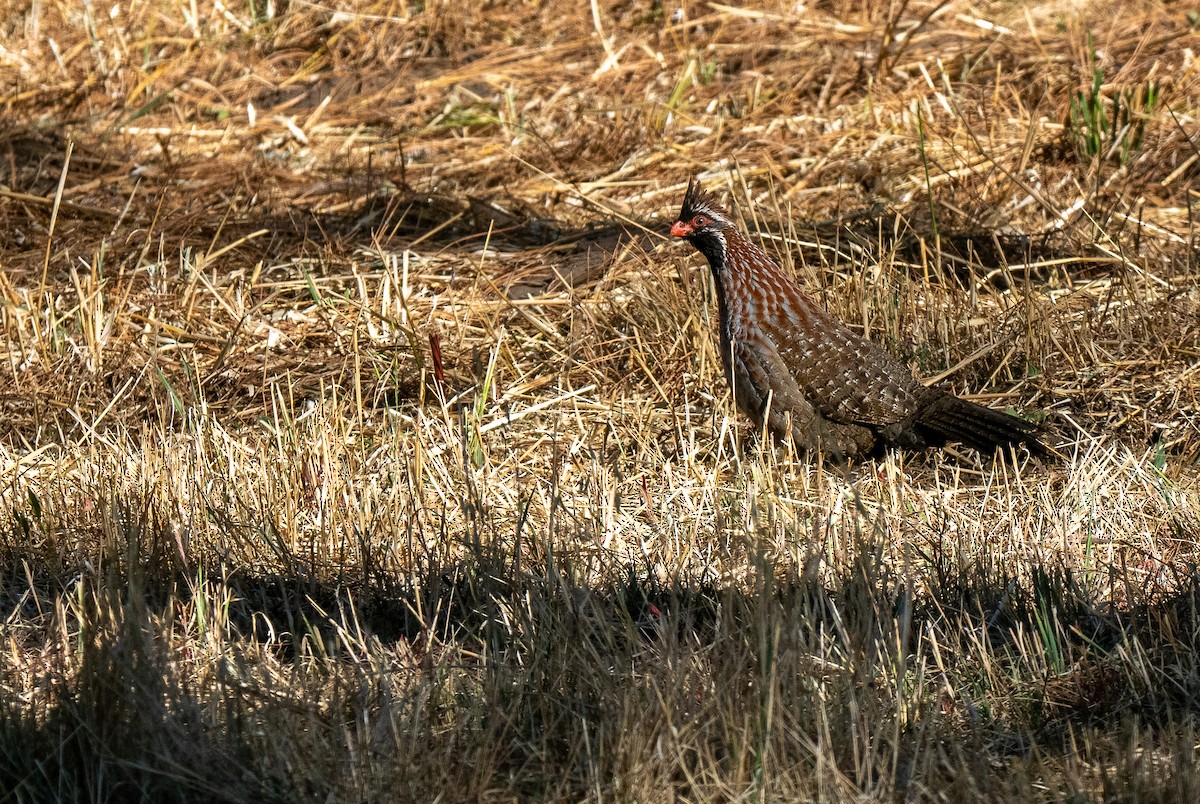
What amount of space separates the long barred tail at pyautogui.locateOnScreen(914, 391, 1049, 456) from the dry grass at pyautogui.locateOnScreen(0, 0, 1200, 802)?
16 cm

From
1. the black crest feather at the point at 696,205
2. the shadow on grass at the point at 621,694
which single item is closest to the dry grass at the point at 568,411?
the shadow on grass at the point at 621,694

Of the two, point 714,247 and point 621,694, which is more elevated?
point 714,247

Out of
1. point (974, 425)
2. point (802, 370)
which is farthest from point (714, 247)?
point (974, 425)

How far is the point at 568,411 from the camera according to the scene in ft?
18.2

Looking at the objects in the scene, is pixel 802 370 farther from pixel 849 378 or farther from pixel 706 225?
pixel 706 225

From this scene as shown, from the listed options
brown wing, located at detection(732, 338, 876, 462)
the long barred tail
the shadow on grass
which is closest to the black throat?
brown wing, located at detection(732, 338, 876, 462)

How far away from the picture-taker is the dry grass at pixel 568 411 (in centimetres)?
288

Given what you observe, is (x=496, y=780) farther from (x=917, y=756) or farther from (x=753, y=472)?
(x=753, y=472)

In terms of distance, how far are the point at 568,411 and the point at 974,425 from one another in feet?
5.18

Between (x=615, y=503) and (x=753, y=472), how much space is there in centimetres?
62

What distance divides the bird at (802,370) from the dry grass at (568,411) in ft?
0.60

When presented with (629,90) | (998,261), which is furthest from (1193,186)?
(629,90)

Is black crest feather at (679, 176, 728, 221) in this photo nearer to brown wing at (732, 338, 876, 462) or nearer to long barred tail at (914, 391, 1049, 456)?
brown wing at (732, 338, 876, 462)

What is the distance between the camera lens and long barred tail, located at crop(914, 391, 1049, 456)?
486cm
